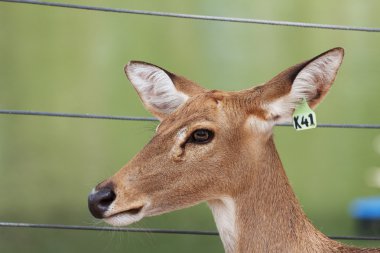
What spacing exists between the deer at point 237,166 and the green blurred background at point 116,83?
2619 mm

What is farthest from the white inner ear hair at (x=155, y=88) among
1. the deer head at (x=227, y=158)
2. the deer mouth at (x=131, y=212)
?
the deer mouth at (x=131, y=212)

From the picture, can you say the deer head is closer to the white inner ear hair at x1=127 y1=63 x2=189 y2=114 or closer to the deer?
the deer

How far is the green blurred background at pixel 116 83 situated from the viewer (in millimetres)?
6578

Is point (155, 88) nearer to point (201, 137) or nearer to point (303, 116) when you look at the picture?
point (201, 137)

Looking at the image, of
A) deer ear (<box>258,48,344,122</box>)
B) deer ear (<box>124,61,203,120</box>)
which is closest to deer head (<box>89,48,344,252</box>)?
deer ear (<box>258,48,344,122</box>)

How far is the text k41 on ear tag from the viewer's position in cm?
387

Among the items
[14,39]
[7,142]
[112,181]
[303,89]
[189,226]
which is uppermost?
[303,89]

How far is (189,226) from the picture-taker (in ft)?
21.7

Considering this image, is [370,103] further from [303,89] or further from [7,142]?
[303,89]

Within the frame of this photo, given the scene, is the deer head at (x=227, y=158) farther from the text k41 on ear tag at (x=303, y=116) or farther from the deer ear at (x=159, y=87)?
the deer ear at (x=159, y=87)

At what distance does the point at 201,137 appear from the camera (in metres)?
3.82

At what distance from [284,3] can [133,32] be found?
0.93 meters

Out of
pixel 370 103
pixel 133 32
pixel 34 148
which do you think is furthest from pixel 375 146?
pixel 34 148

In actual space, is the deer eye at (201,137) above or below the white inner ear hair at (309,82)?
below
